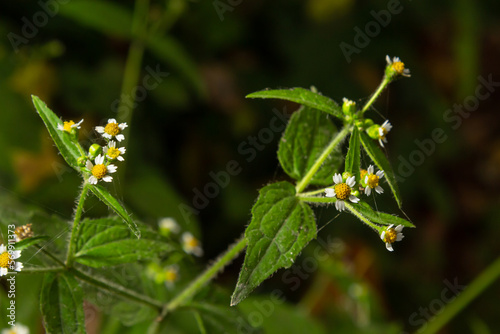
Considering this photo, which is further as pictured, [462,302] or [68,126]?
[462,302]

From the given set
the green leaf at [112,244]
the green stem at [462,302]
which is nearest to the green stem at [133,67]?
the green leaf at [112,244]

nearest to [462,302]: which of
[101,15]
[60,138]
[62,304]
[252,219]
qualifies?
[252,219]

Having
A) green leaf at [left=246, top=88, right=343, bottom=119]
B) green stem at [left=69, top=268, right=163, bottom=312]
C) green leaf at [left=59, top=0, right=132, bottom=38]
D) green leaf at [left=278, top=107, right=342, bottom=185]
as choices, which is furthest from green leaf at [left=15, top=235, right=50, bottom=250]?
green leaf at [left=59, top=0, right=132, bottom=38]

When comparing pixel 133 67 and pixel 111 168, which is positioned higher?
pixel 133 67

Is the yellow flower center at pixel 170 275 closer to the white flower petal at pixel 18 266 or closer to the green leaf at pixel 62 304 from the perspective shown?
the green leaf at pixel 62 304

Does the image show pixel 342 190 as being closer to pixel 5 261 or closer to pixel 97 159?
pixel 97 159

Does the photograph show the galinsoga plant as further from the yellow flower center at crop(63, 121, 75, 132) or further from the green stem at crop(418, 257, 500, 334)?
the green stem at crop(418, 257, 500, 334)
